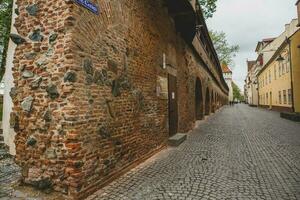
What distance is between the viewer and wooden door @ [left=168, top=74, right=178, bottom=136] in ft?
33.1

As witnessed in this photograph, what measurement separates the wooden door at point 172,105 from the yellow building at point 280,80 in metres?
15.1

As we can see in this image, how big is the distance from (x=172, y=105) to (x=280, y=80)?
21370 mm

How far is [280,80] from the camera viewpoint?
2766 centimetres

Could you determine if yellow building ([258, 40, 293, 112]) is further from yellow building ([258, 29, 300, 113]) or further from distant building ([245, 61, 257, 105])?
distant building ([245, 61, 257, 105])

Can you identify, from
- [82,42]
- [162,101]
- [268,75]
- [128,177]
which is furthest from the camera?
[268,75]

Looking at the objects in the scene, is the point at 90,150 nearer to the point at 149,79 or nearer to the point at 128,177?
the point at 128,177

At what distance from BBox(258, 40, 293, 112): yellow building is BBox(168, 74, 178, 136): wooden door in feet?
49.4

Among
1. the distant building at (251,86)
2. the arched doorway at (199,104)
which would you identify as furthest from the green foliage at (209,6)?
the distant building at (251,86)

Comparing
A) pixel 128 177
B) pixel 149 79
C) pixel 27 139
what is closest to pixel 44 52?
pixel 27 139

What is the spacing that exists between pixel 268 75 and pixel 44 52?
34.6 meters

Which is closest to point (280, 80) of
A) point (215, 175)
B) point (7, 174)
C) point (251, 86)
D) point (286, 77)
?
point (286, 77)

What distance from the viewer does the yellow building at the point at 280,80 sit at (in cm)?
2362

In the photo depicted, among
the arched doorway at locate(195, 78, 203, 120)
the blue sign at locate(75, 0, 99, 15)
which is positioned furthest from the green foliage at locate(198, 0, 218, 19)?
the blue sign at locate(75, 0, 99, 15)

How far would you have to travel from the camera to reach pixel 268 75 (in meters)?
34.8
